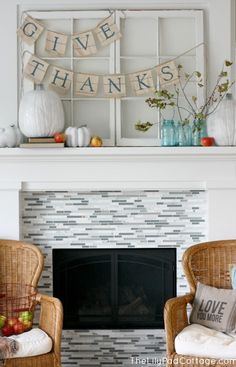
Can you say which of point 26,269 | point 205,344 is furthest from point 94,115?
point 205,344

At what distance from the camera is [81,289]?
169 inches

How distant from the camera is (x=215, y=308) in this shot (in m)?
3.73

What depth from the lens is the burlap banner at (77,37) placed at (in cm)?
414

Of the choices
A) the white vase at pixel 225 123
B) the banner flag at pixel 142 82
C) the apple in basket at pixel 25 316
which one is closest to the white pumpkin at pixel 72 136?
the banner flag at pixel 142 82

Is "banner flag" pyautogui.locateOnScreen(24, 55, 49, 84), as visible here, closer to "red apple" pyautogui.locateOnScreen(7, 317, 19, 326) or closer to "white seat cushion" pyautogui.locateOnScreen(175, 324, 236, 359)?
"red apple" pyautogui.locateOnScreen(7, 317, 19, 326)

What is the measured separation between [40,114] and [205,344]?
1.63 m

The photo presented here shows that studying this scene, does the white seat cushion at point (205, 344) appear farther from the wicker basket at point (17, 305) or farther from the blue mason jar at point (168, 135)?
the blue mason jar at point (168, 135)

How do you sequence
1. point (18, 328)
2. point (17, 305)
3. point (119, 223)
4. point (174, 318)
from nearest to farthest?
point (174, 318), point (18, 328), point (17, 305), point (119, 223)

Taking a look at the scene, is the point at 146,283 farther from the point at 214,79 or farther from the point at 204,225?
the point at 214,79

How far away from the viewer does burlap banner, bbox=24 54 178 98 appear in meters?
4.15

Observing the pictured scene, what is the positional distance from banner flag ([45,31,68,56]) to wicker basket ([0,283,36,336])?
1488mm

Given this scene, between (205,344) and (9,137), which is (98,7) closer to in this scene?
(9,137)

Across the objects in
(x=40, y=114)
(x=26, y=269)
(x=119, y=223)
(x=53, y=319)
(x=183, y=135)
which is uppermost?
(x=40, y=114)

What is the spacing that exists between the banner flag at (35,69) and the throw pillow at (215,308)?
1646 mm
